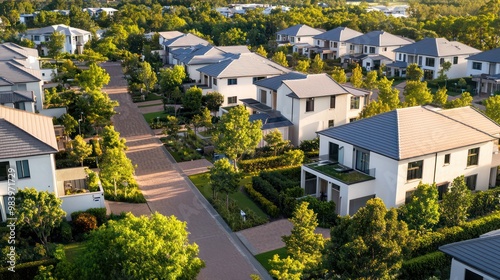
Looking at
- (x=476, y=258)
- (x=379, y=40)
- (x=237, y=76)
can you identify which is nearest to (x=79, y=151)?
(x=237, y=76)

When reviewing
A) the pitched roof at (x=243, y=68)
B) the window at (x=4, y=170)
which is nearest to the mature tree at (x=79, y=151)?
the window at (x=4, y=170)

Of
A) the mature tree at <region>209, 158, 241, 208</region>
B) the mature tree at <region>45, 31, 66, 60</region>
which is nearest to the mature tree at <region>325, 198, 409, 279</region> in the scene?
the mature tree at <region>209, 158, 241, 208</region>

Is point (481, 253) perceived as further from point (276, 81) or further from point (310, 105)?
point (276, 81)

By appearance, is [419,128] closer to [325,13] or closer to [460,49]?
[460,49]

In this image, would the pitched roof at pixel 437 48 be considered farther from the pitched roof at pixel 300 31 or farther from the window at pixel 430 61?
the pitched roof at pixel 300 31

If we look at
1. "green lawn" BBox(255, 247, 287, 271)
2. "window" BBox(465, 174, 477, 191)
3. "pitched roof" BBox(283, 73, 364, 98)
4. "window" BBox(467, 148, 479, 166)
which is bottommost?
"green lawn" BBox(255, 247, 287, 271)

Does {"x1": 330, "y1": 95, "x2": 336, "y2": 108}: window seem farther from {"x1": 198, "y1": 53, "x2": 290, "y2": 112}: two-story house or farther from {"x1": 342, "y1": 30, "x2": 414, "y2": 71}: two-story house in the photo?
{"x1": 342, "y1": 30, "x2": 414, "y2": 71}: two-story house

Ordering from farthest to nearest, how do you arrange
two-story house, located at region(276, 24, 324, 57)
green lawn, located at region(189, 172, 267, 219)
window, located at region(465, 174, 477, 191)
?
1. two-story house, located at region(276, 24, 324, 57)
2. window, located at region(465, 174, 477, 191)
3. green lawn, located at region(189, 172, 267, 219)
